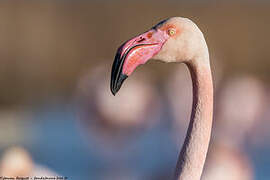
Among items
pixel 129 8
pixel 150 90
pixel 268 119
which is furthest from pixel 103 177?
pixel 129 8

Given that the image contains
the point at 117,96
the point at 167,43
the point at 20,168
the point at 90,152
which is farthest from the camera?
the point at 90,152

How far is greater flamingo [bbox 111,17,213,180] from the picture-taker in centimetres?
285

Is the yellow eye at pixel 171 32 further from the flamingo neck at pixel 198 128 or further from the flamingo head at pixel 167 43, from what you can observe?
the flamingo neck at pixel 198 128

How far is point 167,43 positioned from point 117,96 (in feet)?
16.1

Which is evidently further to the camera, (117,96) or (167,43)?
(117,96)

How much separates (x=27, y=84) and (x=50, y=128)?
109 inches

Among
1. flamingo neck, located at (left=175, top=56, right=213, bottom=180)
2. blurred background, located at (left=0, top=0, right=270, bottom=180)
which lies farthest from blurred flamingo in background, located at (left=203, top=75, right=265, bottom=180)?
flamingo neck, located at (left=175, top=56, right=213, bottom=180)

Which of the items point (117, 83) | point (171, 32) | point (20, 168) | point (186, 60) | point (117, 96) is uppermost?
point (117, 96)

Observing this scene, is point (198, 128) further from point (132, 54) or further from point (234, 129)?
point (234, 129)

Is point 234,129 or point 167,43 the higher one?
point 234,129

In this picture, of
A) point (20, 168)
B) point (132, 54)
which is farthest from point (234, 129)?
point (132, 54)

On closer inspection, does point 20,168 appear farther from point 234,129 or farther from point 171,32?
point 171,32

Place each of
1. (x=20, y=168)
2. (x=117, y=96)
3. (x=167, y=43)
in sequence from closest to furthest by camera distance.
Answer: (x=167, y=43) < (x=20, y=168) < (x=117, y=96)

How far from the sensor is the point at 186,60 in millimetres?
2941
